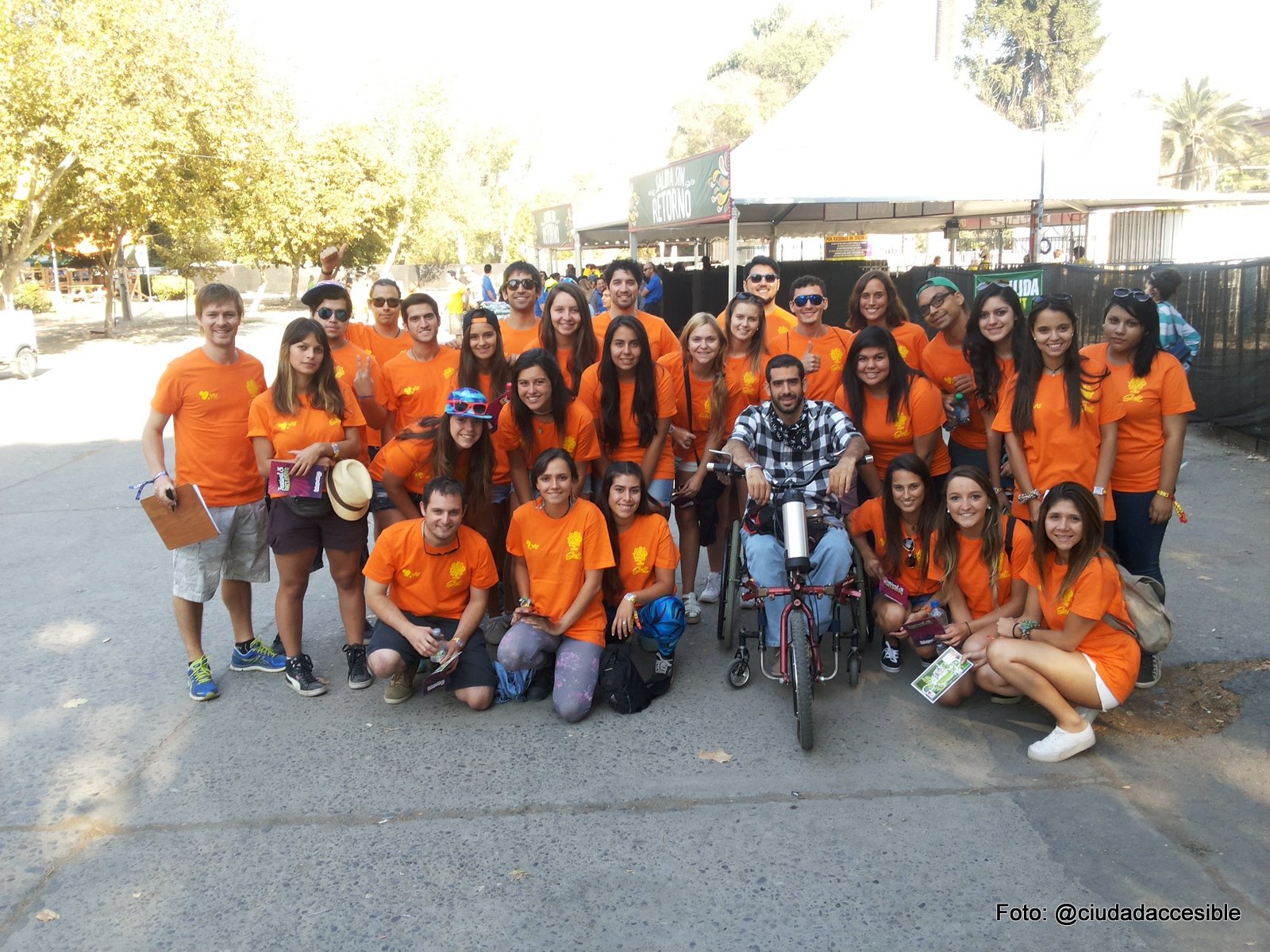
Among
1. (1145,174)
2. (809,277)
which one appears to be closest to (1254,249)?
(1145,174)

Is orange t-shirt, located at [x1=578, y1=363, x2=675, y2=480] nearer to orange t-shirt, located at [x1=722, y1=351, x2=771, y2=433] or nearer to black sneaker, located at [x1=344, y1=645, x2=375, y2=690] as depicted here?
orange t-shirt, located at [x1=722, y1=351, x2=771, y2=433]

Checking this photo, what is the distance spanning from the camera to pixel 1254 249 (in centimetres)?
2558

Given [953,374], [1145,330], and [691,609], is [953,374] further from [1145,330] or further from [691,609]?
[691,609]

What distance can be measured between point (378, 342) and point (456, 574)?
2417 mm

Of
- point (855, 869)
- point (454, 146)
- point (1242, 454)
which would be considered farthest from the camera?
point (454, 146)

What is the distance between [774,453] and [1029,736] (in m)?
1.69

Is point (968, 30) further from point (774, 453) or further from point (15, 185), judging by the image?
point (774, 453)

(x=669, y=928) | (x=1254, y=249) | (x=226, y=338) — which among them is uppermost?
(x=1254, y=249)

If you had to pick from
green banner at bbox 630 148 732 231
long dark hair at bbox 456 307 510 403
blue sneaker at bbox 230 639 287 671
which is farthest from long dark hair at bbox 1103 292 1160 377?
green banner at bbox 630 148 732 231

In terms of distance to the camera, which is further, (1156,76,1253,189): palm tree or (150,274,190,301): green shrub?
(1156,76,1253,189): palm tree

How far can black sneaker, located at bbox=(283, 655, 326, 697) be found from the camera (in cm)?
470

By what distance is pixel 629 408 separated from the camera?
520 cm

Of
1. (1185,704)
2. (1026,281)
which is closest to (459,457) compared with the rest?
(1185,704)

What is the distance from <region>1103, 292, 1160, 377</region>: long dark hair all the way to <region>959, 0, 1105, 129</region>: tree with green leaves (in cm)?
5397
